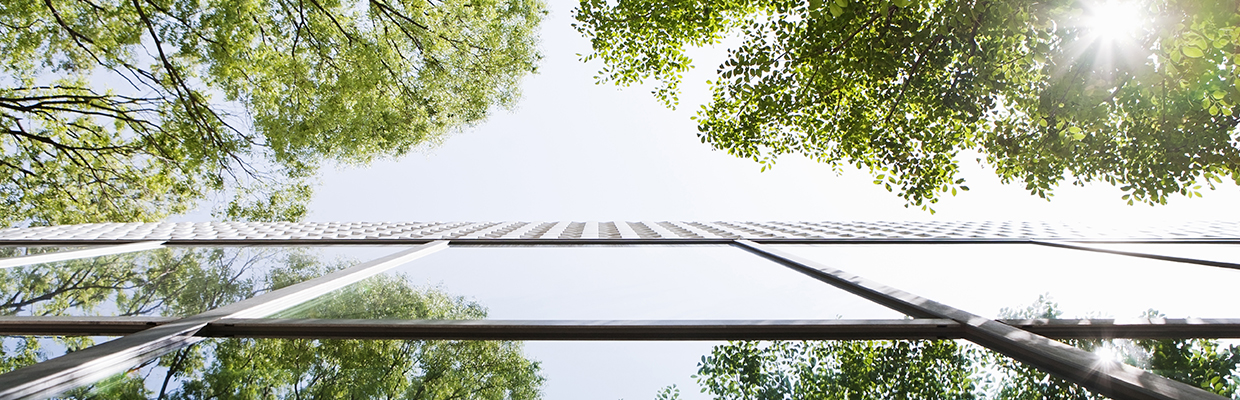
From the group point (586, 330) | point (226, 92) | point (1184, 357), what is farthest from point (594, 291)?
point (226, 92)

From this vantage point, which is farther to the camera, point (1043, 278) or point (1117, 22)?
point (1117, 22)

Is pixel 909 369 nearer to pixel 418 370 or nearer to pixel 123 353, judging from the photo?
pixel 418 370

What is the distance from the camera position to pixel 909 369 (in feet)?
5.21

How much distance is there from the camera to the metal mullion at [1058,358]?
3.94 ft

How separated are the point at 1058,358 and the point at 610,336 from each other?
4.34ft

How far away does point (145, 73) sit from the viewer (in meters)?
10.8

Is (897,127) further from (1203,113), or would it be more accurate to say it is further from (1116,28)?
(1203,113)

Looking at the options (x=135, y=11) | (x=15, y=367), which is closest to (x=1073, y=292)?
(x=15, y=367)

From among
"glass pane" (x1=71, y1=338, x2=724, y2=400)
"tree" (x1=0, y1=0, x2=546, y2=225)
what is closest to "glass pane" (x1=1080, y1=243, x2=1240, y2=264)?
"glass pane" (x1=71, y1=338, x2=724, y2=400)

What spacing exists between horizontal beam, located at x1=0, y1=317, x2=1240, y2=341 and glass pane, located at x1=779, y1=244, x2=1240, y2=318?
15 centimetres

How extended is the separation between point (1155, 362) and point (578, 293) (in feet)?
6.66

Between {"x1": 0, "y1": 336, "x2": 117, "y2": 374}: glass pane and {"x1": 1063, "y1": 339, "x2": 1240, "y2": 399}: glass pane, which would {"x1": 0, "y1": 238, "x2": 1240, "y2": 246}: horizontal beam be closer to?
{"x1": 0, "y1": 336, "x2": 117, "y2": 374}: glass pane

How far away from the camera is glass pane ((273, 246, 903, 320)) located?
2.00 m

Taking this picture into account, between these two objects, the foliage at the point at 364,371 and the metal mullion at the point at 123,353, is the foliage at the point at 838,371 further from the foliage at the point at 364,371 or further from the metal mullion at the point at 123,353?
the metal mullion at the point at 123,353
